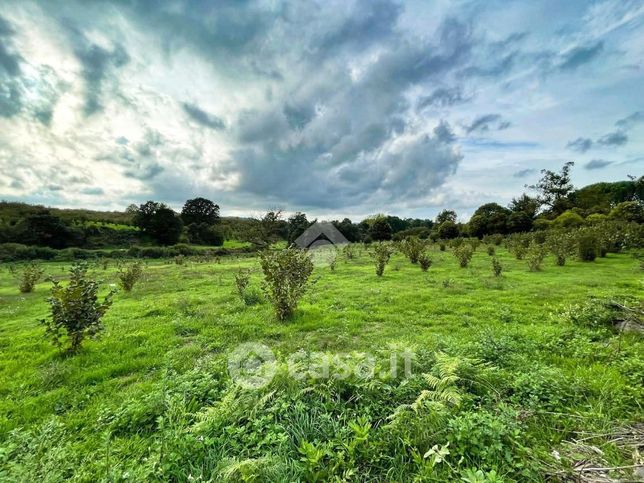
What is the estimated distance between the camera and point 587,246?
17531 millimetres

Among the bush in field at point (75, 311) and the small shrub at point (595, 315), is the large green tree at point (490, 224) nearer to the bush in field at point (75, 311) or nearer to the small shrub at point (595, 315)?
the small shrub at point (595, 315)

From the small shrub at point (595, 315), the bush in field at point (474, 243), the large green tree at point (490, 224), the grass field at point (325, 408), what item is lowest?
the grass field at point (325, 408)

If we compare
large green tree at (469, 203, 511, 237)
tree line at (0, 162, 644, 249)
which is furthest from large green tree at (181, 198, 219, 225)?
large green tree at (469, 203, 511, 237)

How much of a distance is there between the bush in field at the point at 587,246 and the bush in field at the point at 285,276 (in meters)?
19.0

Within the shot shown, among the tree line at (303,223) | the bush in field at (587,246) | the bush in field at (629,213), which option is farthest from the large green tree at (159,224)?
the bush in field at (629,213)

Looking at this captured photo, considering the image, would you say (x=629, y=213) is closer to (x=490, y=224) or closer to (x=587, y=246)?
(x=490, y=224)

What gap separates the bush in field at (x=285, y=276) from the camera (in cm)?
755

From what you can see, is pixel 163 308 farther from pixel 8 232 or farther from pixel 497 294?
pixel 8 232

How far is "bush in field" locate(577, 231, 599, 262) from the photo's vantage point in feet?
57.4

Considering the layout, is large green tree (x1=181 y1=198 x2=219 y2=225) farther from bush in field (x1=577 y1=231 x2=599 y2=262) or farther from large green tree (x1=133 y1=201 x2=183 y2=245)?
bush in field (x1=577 y1=231 x2=599 y2=262)

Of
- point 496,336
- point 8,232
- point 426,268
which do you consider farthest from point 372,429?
point 8,232

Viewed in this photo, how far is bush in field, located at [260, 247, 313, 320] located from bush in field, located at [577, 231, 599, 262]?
19.0m

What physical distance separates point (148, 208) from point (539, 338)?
189 ft

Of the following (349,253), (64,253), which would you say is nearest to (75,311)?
(349,253)
